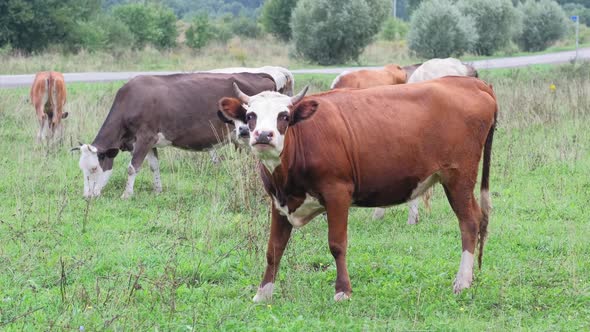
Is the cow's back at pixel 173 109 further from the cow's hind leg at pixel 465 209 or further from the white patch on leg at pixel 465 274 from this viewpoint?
the white patch on leg at pixel 465 274

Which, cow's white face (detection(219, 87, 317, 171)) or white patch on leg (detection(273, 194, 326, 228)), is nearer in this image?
cow's white face (detection(219, 87, 317, 171))

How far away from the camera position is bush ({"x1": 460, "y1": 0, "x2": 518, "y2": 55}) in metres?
47.2

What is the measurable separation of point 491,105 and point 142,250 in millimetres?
3796

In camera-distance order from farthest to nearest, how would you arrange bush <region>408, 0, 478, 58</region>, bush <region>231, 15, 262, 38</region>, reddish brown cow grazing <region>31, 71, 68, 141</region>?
bush <region>231, 15, 262, 38</region> → bush <region>408, 0, 478, 58</region> → reddish brown cow grazing <region>31, 71, 68, 141</region>

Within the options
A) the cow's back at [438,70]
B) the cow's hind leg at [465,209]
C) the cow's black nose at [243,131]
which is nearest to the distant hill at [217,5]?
the cow's back at [438,70]

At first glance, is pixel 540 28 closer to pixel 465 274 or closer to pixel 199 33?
pixel 199 33

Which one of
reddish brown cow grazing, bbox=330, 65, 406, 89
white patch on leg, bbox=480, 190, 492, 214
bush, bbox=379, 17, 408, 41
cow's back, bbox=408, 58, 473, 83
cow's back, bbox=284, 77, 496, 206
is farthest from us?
bush, bbox=379, 17, 408, 41

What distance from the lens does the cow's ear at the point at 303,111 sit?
21.6 ft

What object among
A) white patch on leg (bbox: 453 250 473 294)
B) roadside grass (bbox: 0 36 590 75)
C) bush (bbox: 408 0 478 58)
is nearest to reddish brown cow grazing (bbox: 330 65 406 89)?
white patch on leg (bbox: 453 250 473 294)

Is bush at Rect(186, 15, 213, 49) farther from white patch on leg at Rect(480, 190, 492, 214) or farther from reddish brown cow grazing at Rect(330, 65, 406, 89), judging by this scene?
white patch on leg at Rect(480, 190, 492, 214)

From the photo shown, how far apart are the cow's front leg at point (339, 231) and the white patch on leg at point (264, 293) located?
1.84ft

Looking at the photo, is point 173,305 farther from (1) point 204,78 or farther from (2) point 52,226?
(1) point 204,78

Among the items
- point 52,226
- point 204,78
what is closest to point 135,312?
point 52,226

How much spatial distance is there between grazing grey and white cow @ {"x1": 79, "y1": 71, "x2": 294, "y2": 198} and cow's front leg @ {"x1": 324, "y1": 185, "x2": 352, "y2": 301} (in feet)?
18.6
